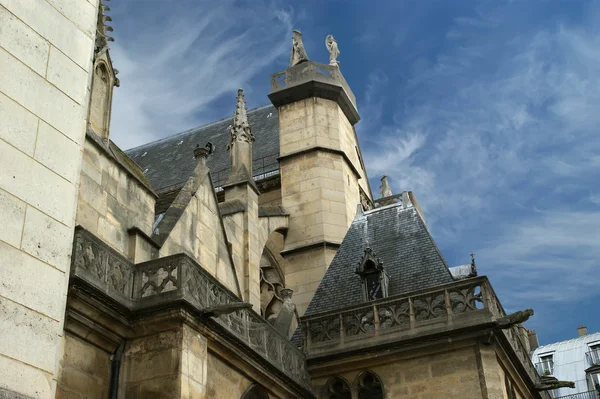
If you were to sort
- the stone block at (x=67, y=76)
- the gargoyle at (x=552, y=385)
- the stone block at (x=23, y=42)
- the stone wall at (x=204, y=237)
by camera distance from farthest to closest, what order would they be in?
the gargoyle at (x=552, y=385) → the stone wall at (x=204, y=237) → the stone block at (x=67, y=76) → the stone block at (x=23, y=42)

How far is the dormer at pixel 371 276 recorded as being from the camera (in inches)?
597

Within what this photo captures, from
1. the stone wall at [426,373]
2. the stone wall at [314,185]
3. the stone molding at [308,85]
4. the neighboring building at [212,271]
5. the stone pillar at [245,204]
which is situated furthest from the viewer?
the stone molding at [308,85]

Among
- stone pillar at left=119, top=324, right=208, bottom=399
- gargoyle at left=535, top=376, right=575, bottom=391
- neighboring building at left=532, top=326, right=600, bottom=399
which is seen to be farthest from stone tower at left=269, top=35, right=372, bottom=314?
neighboring building at left=532, top=326, right=600, bottom=399

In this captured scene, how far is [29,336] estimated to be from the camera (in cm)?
492

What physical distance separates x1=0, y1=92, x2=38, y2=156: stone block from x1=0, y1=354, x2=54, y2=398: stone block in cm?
137

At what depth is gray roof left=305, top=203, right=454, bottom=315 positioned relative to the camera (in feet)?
49.9

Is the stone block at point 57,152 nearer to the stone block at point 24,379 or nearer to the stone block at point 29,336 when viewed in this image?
the stone block at point 29,336

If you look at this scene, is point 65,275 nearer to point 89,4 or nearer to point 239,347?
point 89,4

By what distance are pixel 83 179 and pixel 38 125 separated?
19.5 ft

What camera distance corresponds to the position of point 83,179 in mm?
11250

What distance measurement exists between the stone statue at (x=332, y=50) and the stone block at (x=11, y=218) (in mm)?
19017

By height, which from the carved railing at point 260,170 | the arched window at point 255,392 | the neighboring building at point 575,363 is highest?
the carved railing at point 260,170

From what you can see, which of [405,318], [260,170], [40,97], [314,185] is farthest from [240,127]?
[40,97]

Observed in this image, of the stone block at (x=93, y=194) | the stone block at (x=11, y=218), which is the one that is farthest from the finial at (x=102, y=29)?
the stone block at (x=11, y=218)
